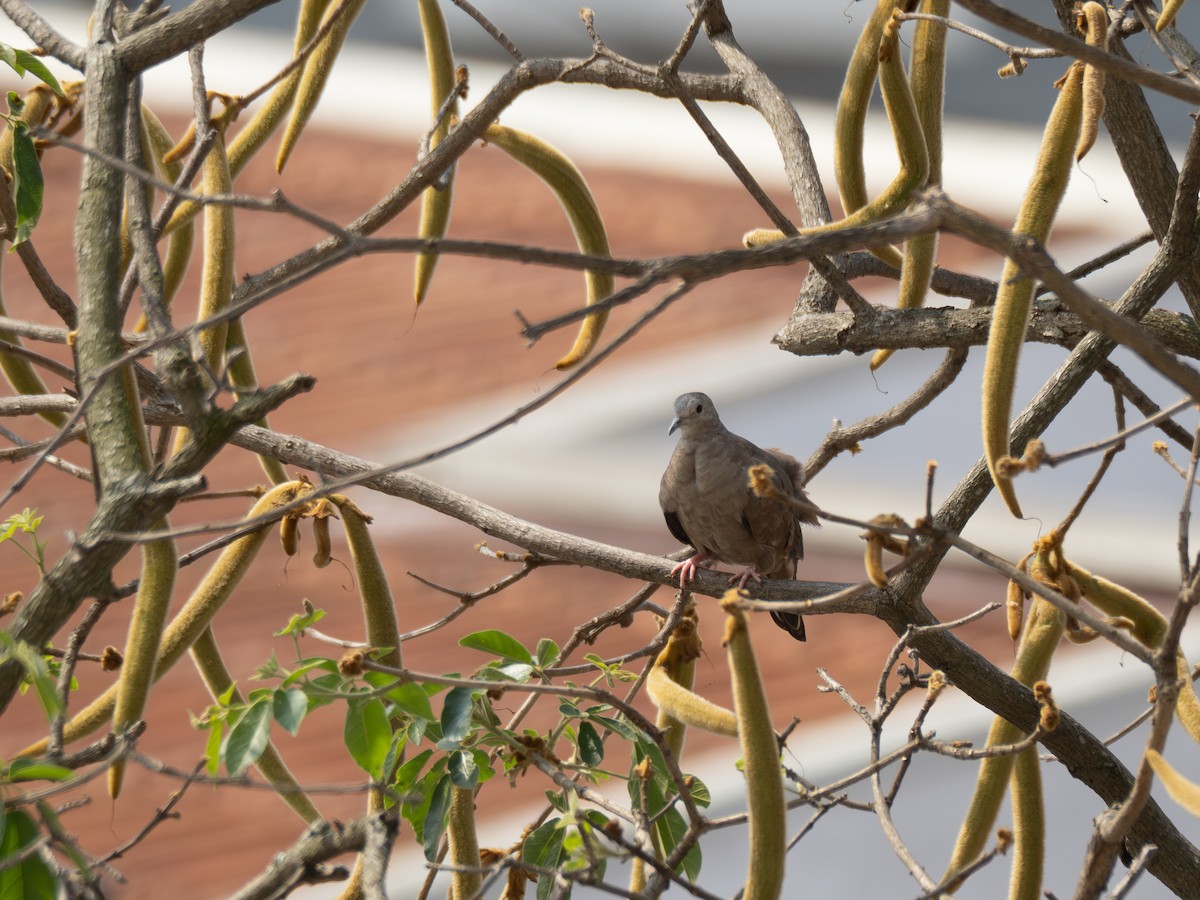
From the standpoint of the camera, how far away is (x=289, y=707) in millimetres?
1064

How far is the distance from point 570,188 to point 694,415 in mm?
848

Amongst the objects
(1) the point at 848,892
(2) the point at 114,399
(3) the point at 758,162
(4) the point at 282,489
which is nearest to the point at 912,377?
(3) the point at 758,162

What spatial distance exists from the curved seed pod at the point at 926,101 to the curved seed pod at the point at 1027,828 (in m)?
0.53

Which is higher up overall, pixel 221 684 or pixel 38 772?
pixel 221 684

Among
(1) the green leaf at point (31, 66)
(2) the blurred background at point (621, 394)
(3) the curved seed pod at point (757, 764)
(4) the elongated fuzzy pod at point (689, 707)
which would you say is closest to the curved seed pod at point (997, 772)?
(4) the elongated fuzzy pod at point (689, 707)

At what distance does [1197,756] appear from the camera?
141 inches

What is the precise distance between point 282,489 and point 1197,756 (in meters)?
3.29

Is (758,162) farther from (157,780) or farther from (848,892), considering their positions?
(157,780)

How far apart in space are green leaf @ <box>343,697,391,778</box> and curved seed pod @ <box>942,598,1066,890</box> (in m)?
0.57

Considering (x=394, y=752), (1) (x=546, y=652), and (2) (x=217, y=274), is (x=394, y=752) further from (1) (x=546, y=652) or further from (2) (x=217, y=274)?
(2) (x=217, y=274)

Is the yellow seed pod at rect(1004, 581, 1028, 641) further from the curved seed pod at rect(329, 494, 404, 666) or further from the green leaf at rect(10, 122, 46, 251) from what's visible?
the green leaf at rect(10, 122, 46, 251)

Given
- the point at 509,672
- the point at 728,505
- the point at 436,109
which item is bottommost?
Answer: the point at 509,672

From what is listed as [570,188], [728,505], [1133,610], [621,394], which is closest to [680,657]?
[1133,610]

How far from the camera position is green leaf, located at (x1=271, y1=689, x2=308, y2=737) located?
105cm
